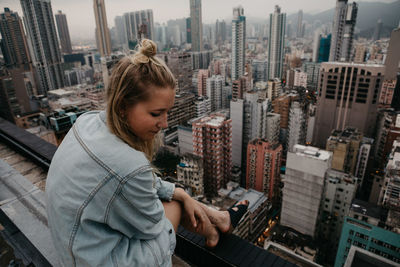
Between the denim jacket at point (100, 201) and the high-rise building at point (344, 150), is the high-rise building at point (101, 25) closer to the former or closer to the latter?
the high-rise building at point (344, 150)

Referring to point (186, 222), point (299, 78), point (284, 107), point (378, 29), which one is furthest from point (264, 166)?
point (378, 29)

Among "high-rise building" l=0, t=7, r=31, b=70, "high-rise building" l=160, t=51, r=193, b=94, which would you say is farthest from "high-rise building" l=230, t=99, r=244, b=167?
"high-rise building" l=0, t=7, r=31, b=70

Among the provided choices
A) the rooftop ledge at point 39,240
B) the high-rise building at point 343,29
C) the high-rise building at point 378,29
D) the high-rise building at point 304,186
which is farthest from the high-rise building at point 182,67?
the rooftop ledge at point 39,240

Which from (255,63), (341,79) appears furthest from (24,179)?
(255,63)

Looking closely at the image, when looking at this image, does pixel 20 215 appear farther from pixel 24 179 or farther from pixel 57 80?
pixel 57 80

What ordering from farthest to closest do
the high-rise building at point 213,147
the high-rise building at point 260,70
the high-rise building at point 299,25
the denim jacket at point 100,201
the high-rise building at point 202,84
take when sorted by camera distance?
the high-rise building at point 299,25
the high-rise building at point 260,70
the high-rise building at point 202,84
the high-rise building at point 213,147
the denim jacket at point 100,201

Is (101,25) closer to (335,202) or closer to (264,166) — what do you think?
(264,166)
